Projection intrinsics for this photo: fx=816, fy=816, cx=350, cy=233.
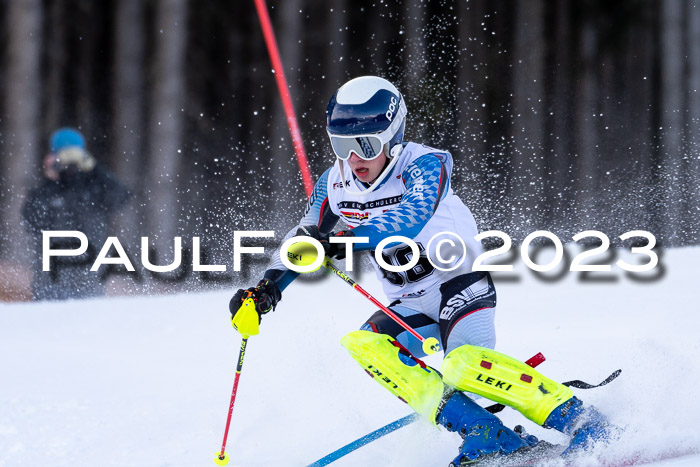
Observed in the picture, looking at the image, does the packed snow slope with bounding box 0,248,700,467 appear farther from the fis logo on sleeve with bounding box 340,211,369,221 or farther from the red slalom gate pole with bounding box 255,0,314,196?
the red slalom gate pole with bounding box 255,0,314,196

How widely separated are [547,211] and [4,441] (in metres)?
10.6

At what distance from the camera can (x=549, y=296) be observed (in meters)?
5.70

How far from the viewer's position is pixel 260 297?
9.21 ft

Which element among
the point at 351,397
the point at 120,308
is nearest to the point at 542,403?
the point at 351,397

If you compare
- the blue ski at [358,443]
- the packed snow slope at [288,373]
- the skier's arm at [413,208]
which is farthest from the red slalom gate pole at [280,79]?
the skier's arm at [413,208]

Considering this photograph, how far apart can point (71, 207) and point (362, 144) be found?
7043 millimetres

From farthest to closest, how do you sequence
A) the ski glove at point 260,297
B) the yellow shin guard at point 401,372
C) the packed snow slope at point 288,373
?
the packed snow slope at point 288,373 → the ski glove at point 260,297 → the yellow shin guard at point 401,372

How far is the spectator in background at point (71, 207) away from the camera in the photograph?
7.05 m

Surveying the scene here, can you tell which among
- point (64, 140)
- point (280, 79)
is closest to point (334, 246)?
point (64, 140)

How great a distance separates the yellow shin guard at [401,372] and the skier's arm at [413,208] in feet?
1.15

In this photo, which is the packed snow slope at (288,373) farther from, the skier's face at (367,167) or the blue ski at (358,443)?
the skier's face at (367,167)

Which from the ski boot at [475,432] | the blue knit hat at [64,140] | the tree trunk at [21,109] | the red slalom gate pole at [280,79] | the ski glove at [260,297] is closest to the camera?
the ski boot at [475,432]

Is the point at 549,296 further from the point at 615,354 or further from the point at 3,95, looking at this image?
the point at 3,95

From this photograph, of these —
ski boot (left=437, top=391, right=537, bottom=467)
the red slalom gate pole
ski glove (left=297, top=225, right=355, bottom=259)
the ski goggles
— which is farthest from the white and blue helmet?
the red slalom gate pole
